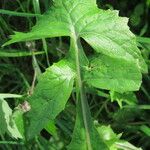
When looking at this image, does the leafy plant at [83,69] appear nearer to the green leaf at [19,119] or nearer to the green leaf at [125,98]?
the green leaf at [19,119]

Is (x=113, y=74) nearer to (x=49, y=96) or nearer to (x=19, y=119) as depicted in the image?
(x=49, y=96)

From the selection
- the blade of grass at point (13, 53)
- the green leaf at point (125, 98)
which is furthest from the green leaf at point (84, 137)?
the blade of grass at point (13, 53)

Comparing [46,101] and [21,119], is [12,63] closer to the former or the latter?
[21,119]

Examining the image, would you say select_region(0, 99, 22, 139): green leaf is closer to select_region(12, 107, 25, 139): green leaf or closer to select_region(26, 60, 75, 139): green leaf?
select_region(12, 107, 25, 139): green leaf

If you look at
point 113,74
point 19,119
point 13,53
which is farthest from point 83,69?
point 13,53

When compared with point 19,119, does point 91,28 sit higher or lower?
higher

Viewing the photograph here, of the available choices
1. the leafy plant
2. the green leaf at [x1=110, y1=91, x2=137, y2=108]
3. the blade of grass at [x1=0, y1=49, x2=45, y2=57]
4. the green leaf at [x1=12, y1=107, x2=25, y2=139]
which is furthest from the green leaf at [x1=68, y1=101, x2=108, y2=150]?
the blade of grass at [x1=0, y1=49, x2=45, y2=57]
